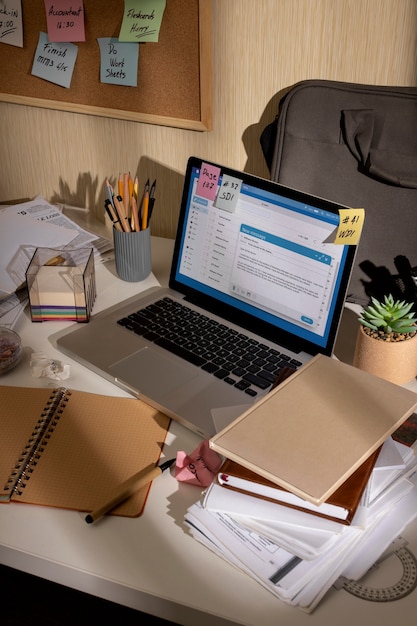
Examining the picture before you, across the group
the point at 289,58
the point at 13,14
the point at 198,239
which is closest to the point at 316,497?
the point at 198,239

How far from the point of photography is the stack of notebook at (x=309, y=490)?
743 mm

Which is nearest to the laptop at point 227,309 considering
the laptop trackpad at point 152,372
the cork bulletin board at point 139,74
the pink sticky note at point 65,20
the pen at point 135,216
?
the laptop trackpad at point 152,372

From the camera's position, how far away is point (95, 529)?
0.83m

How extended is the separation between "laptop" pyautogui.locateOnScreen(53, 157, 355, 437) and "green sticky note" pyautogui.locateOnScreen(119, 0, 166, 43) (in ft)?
1.04

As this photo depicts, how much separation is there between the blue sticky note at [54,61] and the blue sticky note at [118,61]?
8 cm

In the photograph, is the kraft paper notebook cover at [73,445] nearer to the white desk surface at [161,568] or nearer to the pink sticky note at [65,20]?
the white desk surface at [161,568]

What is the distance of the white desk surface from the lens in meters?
0.73

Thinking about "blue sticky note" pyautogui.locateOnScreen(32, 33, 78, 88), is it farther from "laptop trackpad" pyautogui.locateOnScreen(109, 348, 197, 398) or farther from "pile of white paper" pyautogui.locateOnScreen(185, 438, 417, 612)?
"pile of white paper" pyautogui.locateOnScreen(185, 438, 417, 612)

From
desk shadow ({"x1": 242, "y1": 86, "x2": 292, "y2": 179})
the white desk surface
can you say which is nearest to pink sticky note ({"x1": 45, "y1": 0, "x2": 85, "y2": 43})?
desk shadow ({"x1": 242, "y1": 86, "x2": 292, "y2": 179})

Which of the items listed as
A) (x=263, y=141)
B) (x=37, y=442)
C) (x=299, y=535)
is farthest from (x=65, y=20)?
(x=299, y=535)

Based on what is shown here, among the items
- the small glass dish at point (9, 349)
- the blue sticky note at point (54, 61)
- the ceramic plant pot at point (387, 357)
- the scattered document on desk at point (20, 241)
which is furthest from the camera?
the blue sticky note at point (54, 61)

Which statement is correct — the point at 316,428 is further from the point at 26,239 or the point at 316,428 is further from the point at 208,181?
the point at 26,239

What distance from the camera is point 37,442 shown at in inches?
37.5

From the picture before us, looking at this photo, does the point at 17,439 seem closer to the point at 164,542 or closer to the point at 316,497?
the point at 164,542
